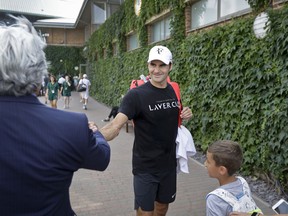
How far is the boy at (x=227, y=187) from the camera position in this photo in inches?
77.6

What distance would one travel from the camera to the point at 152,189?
2936mm

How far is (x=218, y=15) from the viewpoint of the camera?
6.82m

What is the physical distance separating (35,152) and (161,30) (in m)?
9.53

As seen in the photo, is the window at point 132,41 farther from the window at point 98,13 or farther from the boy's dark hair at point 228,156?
the window at point 98,13

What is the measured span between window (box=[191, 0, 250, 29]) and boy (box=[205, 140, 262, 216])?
168 inches

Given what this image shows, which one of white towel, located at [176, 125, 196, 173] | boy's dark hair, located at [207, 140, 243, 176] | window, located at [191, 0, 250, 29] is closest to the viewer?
boy's dark hair, located at [207, 140, 243, 176]

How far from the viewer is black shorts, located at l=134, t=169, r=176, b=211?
114 inches

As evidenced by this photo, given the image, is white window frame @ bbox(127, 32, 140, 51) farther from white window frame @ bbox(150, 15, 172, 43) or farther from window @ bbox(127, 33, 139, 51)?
white window frame @ bbox(150, 15, 172, 43)

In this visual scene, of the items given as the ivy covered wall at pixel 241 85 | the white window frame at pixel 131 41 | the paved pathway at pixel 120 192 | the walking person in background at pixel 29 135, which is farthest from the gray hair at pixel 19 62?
the white window frame at pixel 131 41

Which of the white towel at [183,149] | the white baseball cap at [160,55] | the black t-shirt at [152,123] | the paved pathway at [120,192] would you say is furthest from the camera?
the paved pathway at [120,192]

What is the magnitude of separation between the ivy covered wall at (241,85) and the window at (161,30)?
696 millimetres

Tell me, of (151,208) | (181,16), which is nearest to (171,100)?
(151,208)

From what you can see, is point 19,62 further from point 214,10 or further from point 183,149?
point 214,10

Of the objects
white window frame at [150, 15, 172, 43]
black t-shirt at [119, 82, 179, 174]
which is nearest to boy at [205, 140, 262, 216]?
black t-shirt at [119, 82, 179, 174]
